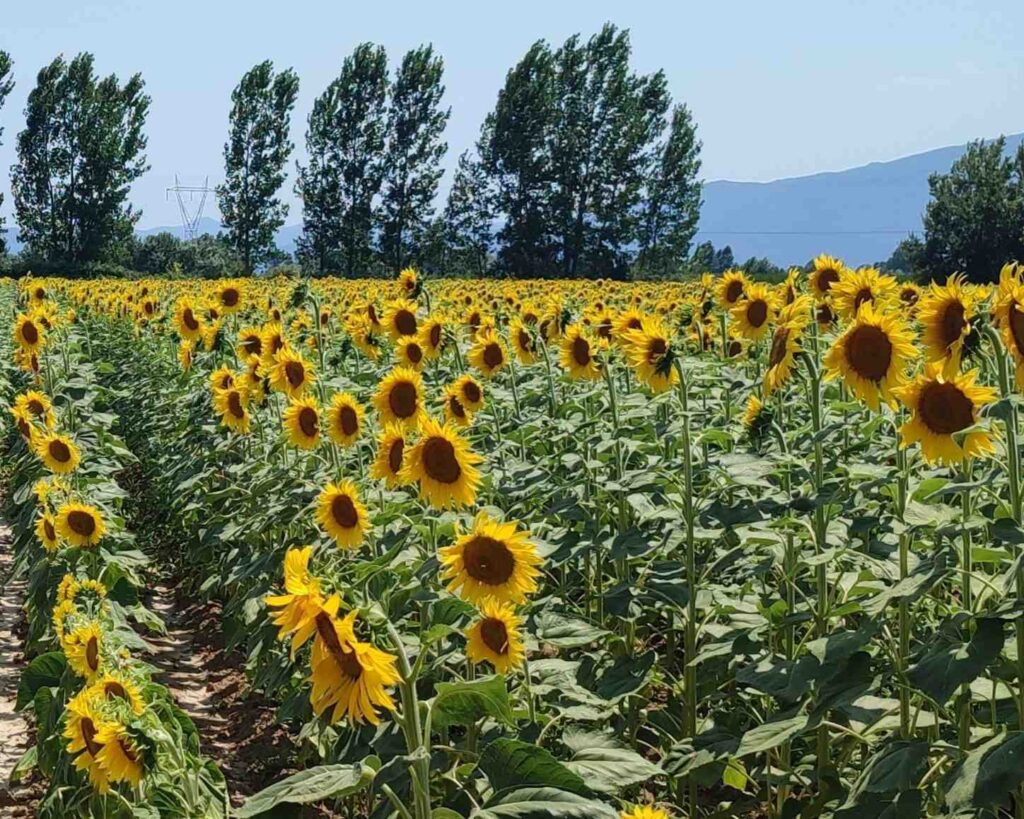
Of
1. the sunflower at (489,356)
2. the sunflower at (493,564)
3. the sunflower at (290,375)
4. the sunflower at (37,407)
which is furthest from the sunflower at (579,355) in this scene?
the sunflower at (37,407)

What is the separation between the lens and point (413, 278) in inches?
217

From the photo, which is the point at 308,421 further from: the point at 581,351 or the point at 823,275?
the point at 823,275

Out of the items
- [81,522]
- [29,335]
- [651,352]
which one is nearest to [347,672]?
[651,352]

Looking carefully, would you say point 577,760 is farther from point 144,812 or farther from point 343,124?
Result: point 343,124

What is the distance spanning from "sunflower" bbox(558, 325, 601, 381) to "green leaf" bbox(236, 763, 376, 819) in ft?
8.87

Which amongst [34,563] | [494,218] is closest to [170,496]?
[34,563]

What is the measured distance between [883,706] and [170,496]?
4.97 m

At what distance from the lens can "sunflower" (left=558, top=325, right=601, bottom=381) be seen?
14.9ft

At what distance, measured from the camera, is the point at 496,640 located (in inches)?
107

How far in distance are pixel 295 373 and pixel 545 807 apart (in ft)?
10.5

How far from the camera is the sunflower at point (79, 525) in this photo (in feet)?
14.8

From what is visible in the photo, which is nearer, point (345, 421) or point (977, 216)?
point (345, 421)

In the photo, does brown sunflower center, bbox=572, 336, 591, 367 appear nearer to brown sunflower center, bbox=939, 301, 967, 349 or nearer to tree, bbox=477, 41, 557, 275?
brown sunflower center, bbox=939, 301, 967, 349

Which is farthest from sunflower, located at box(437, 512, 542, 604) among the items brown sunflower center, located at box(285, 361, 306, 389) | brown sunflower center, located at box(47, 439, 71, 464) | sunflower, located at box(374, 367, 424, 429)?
brown sunflower center, located at box(47, 439, 71, 464)
